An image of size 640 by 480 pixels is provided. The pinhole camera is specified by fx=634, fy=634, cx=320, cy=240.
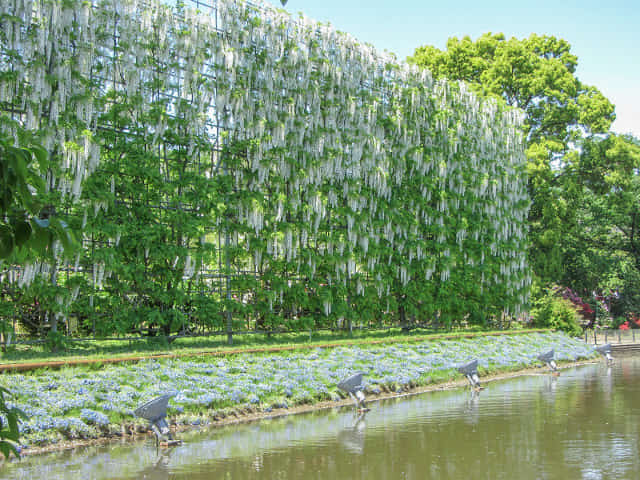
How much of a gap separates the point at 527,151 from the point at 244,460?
25145 mm

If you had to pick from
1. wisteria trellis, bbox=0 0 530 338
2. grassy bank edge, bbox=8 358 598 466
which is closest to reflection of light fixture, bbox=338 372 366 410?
grassy bank edge, bbox=8 358 598 466

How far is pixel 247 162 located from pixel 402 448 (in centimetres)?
1093

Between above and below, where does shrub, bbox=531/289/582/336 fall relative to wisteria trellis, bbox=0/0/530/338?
below

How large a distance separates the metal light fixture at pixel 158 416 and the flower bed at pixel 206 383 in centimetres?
73

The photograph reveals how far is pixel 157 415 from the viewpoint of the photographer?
7.70 meters

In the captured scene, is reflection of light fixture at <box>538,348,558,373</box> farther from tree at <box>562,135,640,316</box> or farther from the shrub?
tree at <box>562,135,640,316</box>

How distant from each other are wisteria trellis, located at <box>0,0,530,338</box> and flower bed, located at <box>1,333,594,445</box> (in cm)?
360

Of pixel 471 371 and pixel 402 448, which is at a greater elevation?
pixel 471 371

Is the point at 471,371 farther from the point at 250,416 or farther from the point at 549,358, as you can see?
the point at 250,416

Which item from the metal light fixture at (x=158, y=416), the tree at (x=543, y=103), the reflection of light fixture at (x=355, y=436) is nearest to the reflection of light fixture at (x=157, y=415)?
the metal light fixture at (x=158, y=416)

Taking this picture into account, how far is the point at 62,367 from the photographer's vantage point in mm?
9328

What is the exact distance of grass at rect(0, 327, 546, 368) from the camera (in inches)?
426

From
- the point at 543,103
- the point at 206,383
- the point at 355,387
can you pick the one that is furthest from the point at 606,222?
the point at 206,383

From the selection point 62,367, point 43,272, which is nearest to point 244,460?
point 62,367
